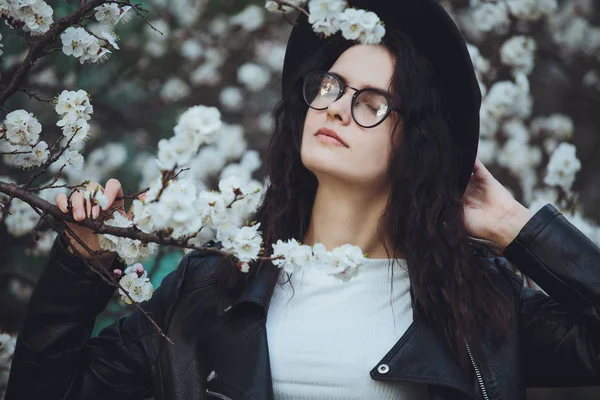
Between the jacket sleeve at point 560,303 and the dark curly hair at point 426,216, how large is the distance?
0.11 m

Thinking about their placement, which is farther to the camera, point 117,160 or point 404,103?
point 117,160

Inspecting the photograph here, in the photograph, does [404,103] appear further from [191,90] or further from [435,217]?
[191,90]

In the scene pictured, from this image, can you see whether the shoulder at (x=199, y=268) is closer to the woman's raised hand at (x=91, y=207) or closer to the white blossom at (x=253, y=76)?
the woman's raised hand at (x=91, y=207)

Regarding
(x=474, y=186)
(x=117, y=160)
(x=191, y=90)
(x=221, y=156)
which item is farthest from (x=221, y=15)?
(x=474, y=186)

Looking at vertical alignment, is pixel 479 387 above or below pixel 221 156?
below

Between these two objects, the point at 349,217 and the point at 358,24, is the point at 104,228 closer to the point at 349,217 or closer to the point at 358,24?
the point at 358,24

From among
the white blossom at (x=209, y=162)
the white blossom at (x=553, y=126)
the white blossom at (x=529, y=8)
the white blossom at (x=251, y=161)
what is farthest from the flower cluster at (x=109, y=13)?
the white blossom at (x=553, y=126)

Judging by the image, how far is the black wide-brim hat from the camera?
1.96 metres

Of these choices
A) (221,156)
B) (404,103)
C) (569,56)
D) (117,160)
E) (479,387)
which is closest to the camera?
(479,387)

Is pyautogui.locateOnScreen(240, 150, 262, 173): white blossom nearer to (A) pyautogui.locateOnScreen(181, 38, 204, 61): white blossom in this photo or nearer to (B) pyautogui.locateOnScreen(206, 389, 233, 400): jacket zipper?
(A) pyautogui.locateOnScreen(181, 38, 204, 61): white blossom

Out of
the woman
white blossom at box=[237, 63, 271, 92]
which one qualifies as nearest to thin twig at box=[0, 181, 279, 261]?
the woman

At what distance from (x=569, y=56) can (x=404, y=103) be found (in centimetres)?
326

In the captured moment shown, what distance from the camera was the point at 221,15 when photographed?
15.0ft

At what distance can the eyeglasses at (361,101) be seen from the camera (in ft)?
6.29
